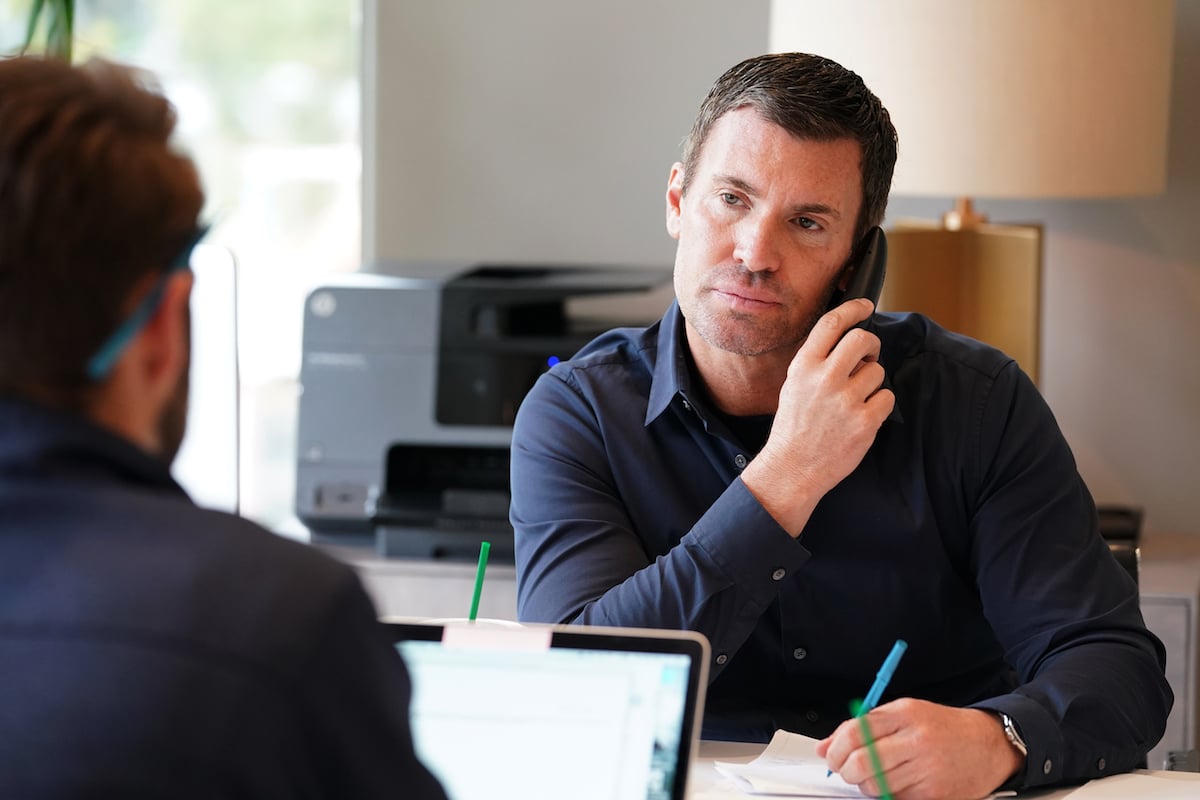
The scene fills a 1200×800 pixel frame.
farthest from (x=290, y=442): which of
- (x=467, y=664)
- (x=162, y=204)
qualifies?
(x=162, y=204)

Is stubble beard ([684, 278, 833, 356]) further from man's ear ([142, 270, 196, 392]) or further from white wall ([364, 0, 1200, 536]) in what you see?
white wall ([364, 0, 1200, 536])

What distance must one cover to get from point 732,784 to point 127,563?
28.2 inches

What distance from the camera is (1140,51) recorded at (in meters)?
2.27

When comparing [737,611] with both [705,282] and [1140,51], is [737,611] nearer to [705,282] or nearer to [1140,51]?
[705,282]

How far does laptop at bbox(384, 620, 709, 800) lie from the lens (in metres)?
0.93

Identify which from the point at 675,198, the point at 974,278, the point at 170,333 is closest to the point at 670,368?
the point at 675,198

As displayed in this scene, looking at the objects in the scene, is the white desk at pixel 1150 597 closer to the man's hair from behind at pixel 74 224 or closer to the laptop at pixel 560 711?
the laptop at pixel 560 711

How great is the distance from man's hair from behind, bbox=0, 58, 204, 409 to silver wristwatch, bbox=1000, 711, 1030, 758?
2.79ft

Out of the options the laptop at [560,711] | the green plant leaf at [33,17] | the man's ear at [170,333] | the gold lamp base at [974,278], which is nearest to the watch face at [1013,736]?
the laptop at [560,711]

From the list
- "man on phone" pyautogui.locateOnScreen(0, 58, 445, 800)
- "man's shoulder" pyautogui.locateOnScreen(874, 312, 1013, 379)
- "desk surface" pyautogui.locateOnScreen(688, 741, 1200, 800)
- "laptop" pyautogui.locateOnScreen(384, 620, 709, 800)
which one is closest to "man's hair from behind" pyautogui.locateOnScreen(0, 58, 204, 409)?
"man on phone" pyautogui.locateOnScreen(0, 58, 445, 800)

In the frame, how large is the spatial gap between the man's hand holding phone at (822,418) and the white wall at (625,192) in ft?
4.52

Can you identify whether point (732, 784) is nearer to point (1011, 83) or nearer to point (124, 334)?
point (124, 334)

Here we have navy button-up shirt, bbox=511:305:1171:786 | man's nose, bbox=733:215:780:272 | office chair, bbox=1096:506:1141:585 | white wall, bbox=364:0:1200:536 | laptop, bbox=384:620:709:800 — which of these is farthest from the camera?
white wall, bbox=364:0:1200:536

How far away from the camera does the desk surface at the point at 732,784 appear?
3.95ft
